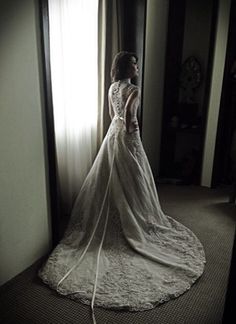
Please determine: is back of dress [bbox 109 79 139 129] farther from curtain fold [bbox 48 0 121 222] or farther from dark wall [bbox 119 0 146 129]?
dark wall [bbox 119 0 146 129]

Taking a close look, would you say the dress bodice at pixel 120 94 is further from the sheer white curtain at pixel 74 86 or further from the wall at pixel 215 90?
the wall at pixel 215 90

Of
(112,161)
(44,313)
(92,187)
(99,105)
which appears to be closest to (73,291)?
(44,313)

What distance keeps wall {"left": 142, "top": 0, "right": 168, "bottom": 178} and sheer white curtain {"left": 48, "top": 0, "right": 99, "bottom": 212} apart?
0.88m

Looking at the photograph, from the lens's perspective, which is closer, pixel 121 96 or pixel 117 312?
pixel 117 312

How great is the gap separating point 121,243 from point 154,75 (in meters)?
2.20

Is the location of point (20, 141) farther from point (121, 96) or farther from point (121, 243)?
point (121, 243)

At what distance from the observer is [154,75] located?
365 centimetres

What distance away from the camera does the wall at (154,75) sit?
3406 mm

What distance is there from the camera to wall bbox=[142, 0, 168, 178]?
341 centimetres

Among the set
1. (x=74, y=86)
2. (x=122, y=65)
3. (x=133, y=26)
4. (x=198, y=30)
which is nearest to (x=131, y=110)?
(x=122, y=65)

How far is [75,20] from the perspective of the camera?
8.10ft

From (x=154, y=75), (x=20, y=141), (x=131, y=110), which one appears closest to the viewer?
(x=20, y=141)

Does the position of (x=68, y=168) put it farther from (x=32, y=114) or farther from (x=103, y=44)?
(x=103, y=44)

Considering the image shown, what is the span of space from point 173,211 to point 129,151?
0.96m
